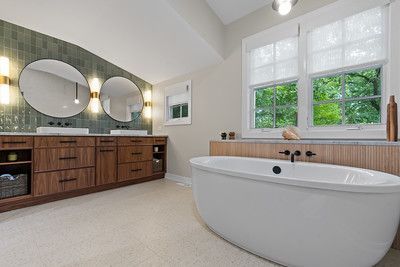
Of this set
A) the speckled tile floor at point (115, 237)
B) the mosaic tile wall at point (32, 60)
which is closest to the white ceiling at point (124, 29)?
the mosaic tile wall at point (32, 60)

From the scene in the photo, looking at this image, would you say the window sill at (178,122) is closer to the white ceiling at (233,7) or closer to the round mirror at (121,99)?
the round mirror at (121,99)

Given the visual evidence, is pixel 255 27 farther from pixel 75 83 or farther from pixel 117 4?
pixel 75 83

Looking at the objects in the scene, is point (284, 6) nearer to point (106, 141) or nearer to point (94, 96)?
point (106, 141)

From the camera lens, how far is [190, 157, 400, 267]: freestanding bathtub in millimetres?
1022

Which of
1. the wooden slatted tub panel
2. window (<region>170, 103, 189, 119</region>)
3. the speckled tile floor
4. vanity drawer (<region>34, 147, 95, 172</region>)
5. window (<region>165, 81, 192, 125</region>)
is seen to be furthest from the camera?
window (<region>170, 103, 189, 119</region>)

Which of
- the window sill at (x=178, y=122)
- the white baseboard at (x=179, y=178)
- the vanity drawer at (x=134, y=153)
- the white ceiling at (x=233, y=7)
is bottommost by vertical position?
the white baseboard at (x=179, y=178)

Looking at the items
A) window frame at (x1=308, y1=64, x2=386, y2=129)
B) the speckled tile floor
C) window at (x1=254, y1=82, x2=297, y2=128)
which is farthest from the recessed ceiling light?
the speckled tile floor

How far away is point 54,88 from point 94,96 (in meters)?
0.60

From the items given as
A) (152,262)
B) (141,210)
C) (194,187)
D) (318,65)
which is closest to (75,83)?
(141,210)

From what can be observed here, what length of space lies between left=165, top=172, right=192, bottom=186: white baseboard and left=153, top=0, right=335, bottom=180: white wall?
66 mm

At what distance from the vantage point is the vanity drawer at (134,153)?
3.30 meters

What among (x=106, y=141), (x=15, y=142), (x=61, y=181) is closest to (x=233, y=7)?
(x=106, y=141)

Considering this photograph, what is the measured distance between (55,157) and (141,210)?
140 centimetres

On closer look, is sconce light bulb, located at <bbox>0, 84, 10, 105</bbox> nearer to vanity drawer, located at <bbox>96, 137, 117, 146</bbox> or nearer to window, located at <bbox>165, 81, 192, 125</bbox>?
vanity drawer, located at <bbox>96, 137, 117, 146</bbox>
